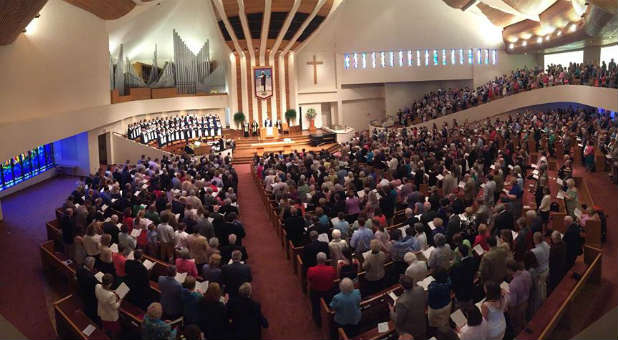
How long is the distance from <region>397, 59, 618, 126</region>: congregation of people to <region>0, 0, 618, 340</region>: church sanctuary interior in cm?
14

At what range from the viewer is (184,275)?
623 centimetres

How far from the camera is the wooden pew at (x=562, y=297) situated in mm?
5047

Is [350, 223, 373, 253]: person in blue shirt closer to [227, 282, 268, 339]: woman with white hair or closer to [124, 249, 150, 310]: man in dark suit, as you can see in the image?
[227, 282, 268, 339]: woman with white hair

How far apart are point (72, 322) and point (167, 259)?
7.71 feet

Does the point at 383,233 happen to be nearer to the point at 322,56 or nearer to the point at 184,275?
the point at 184,275

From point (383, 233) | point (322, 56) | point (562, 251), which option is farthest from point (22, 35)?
point (322, 56)

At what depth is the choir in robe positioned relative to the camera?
68.0ft

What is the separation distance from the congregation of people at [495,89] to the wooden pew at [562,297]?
13771 mm

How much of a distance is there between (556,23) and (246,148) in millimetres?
14243

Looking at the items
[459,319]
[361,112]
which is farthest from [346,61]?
[459,319]

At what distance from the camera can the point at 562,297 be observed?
5812 millimetres

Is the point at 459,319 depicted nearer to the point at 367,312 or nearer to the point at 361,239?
the point at 367,312

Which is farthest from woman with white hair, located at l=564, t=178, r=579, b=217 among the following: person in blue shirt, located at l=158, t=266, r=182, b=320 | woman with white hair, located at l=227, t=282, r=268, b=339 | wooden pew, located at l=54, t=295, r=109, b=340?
wooden pew, located at l=54, t=295, r=109, b=340

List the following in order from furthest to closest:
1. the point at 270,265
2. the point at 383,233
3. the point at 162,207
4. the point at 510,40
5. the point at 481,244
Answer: the point at 510,40 → the point at 162,207 → the point at 270,265 → the point at 383,233 → the point at 481,244
